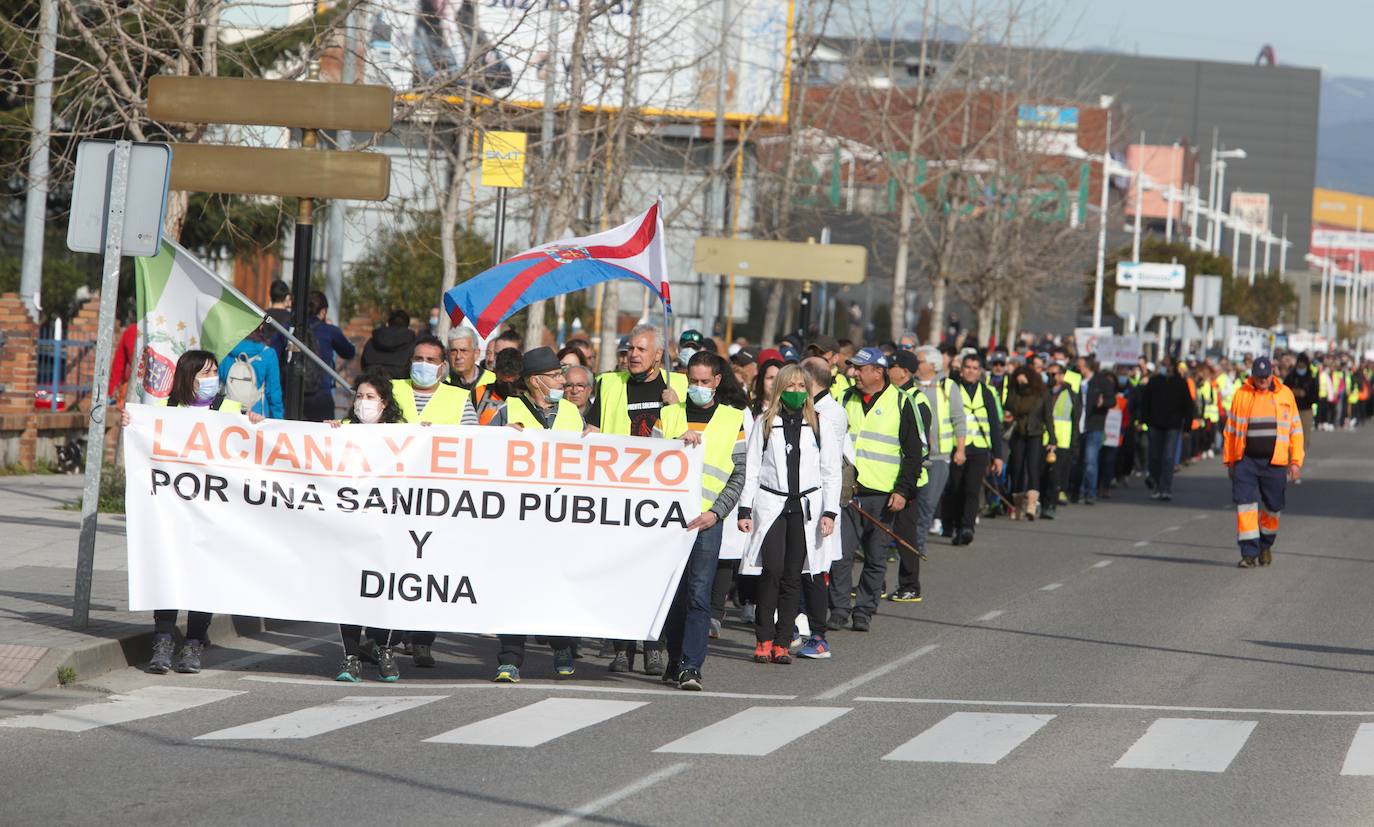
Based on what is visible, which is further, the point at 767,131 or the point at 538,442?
the point at 767,131

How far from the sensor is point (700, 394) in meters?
11.2

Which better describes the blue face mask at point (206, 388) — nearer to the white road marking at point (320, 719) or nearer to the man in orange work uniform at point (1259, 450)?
the white road marking at point (320, 719)

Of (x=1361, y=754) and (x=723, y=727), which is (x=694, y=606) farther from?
(x=1361, y=754)

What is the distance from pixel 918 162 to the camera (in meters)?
40.9

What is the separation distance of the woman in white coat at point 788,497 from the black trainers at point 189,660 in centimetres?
316

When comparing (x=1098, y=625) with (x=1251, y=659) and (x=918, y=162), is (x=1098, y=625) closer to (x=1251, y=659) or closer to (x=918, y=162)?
(x=1251, y=659)

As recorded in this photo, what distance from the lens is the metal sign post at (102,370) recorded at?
1115 centimetres

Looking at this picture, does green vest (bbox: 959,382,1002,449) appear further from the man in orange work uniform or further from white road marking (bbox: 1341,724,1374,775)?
white road marking (bbox: 1341,724,1374,775)

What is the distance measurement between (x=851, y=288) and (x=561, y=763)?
59154mm

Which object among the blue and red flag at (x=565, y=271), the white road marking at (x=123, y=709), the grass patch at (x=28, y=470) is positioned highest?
the blue and red flag at (x=565, y=271)

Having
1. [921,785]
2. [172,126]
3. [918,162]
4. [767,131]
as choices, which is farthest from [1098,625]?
[767,131]

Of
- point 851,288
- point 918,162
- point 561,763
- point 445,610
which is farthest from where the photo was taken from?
point 851,288

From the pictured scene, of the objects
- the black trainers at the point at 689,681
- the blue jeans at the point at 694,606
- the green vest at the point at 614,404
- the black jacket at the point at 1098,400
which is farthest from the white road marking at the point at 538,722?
the black jacket at the point at 1098,400

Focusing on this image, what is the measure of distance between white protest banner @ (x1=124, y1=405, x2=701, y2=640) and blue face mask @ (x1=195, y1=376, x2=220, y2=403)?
0.19 meters
